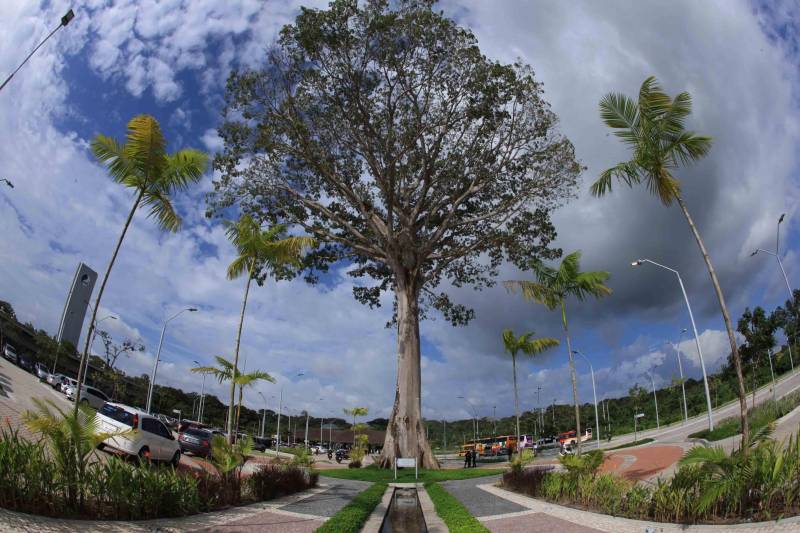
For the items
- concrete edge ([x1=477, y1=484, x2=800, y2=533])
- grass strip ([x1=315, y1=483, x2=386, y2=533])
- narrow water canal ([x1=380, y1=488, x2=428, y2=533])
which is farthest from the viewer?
narrow water canal ([x1=380, y1=488, x2=428, y2=533])

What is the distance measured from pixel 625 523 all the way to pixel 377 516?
5.09 m

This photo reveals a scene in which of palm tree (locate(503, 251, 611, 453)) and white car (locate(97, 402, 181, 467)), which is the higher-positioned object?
palm tree (locate(503, 251, 611, 453))

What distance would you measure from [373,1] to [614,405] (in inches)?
4090

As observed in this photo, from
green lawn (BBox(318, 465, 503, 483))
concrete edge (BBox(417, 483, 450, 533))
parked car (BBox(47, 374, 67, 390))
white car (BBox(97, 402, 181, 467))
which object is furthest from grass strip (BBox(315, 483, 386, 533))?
parked car (BBox(47, 374, 67, 390))

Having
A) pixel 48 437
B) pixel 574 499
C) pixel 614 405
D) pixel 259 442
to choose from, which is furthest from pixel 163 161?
pixel 614 405

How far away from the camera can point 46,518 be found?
6504mm

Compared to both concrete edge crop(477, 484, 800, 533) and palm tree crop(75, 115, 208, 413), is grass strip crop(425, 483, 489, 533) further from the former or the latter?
palm tree crop(75, 115, 208, 413)

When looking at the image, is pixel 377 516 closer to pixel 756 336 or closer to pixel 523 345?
pixel 523 345

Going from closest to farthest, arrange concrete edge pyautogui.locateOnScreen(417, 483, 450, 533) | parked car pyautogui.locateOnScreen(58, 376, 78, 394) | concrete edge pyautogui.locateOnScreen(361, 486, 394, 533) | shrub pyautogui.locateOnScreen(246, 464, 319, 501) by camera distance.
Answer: concrete edge pyautogui.locateOnScreen(361, 486, 394, 533)
concrete edge pyautogui.locateOnScreen(417, 483, 450, 533)
shrub pyautogui.locateOnScreen(246, 464, 319, 501)
parked car pyautogui.locateOnScreen(58, 376, 78, 394)

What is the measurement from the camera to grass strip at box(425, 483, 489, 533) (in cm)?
930

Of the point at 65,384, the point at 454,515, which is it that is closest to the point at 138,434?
the point at 454,515

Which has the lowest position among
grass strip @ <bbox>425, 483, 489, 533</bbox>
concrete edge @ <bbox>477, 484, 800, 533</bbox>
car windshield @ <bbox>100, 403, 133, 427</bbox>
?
grass strip @ <bbox>425, 483, 489, 533</bbox>

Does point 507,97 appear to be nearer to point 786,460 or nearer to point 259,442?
point 786,460

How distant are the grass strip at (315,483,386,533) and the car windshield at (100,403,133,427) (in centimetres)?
634
